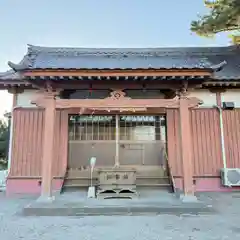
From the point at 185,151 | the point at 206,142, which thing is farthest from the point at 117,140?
the point at 206,142

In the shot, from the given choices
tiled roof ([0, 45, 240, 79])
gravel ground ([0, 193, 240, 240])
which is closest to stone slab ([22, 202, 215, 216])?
gravel ground ([0, 193, 240, 240])

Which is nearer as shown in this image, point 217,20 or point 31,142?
point 31,142

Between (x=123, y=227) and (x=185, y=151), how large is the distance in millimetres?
2236

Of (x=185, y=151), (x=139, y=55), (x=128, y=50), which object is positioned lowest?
(x=185, y=151)

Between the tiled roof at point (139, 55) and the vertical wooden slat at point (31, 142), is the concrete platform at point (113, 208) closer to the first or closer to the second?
the vertical wooden slat at point (31, 142)

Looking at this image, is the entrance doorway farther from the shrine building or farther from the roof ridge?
the roof ridge

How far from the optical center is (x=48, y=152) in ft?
16.8

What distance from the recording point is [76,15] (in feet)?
28.9

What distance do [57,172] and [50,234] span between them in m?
3.14

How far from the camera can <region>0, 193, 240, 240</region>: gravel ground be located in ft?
10.6

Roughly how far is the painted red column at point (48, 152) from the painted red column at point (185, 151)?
2.71 m

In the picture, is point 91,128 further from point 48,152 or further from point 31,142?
point 48,152

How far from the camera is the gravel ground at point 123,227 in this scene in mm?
3221

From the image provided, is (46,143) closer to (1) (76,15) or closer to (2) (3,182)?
(2) (3,182)
